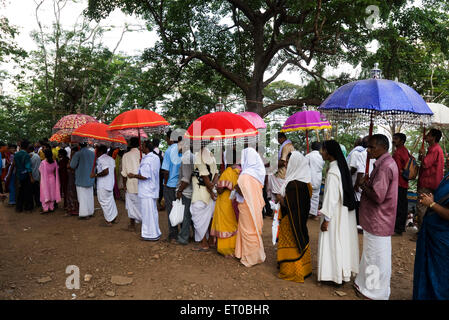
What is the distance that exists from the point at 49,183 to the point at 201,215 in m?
5.27

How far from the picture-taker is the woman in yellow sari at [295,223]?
3.90 metres

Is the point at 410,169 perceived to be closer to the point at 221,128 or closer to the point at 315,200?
the point at 315,200

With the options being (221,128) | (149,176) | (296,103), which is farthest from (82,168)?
(296,103)

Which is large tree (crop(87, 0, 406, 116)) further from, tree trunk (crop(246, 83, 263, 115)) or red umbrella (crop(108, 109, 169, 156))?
red umbrella (crop(108, 109, 169, 156))

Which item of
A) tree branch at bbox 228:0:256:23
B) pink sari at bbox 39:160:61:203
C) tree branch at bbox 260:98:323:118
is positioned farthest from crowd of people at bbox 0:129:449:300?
tree branch at bbox 228:0:256:23

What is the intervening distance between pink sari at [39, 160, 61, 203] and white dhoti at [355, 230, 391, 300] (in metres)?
7.70

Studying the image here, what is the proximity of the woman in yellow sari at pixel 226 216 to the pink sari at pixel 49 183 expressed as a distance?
18.1ft

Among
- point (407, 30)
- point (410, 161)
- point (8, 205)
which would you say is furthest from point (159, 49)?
point (410, 161)

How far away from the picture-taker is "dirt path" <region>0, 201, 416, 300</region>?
143 inches

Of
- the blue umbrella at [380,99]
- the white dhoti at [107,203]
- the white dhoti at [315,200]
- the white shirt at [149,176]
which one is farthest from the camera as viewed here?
the white dhoti at [315,200]

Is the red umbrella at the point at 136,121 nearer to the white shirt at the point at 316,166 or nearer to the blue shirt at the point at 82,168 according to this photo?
→ the blue shirt at the point at 82,168

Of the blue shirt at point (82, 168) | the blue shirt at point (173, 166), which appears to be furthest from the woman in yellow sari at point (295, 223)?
the blue shirt at point (82, 168)

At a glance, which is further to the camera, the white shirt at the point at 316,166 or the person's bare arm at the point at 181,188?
the white shirt at the point at 316,166

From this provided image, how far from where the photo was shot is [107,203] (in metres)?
6.66
